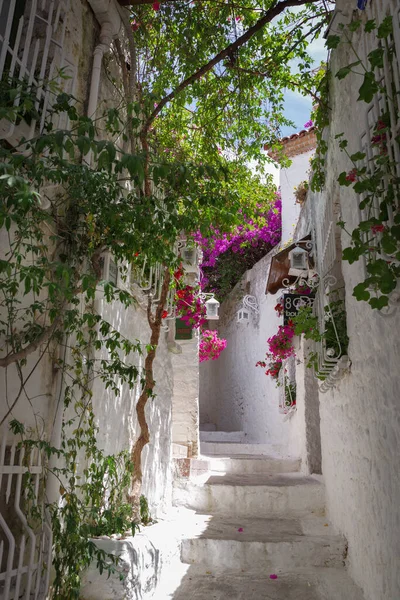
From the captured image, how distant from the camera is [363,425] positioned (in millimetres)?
3727

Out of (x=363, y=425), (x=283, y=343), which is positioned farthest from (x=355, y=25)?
(x=283, y=343)

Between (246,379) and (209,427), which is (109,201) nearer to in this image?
(246,379)

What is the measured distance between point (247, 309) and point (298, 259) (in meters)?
4.82

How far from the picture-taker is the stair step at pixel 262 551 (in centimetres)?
464

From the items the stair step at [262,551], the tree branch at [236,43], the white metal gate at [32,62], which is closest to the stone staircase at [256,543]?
the stair step at [262,551]

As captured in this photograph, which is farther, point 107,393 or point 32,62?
point 107,393

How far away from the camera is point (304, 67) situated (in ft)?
18.1

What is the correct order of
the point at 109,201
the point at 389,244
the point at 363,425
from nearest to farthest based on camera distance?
1. the point at 389,244
2. the point at 109,201
3. the point at 363,425

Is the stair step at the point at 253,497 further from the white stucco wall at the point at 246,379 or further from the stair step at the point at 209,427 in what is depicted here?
the stair step at the point at 209,427

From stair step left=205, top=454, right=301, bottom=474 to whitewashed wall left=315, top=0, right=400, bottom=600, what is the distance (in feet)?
7.17

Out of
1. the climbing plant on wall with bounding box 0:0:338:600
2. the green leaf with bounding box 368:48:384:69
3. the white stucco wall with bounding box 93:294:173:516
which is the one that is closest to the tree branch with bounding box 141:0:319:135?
the climbing plant on wall with bounding box 0:0:338:600

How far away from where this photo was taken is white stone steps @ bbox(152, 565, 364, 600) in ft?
13.4

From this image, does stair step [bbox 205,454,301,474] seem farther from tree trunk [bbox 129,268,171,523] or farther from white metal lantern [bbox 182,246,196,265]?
white metal lantern [bbox 182,246,196,265]

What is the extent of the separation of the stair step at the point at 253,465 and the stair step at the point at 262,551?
223 centimetres
